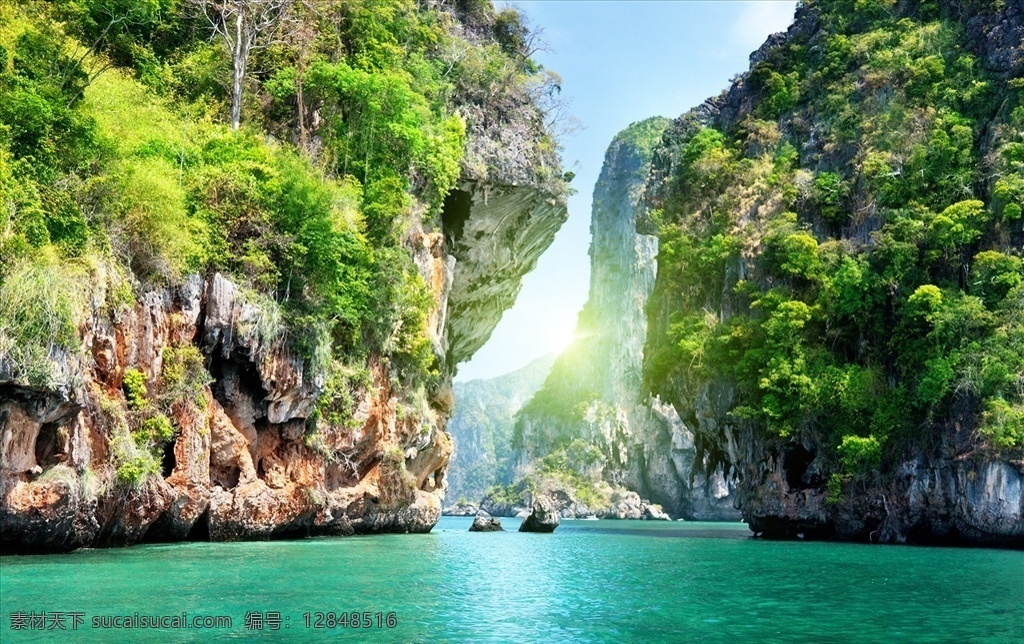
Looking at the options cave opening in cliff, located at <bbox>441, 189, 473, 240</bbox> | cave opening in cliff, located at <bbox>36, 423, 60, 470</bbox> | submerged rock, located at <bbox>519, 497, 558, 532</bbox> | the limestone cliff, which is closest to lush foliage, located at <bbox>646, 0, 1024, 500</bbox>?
the limestone cliff

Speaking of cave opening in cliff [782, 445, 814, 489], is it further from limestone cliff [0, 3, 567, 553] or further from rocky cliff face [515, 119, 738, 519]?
rocky cliff face [515, 119, 738, 519]

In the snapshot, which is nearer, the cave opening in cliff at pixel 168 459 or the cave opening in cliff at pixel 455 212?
the cave opening in cliff at pixel 168 459

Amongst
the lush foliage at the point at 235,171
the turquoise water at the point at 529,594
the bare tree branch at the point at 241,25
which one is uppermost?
the bare tree branch at the point at 241,25

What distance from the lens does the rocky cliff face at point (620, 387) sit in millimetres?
87125

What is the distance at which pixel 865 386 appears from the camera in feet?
91.4

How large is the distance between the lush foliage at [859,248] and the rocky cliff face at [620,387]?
4481 centimetres

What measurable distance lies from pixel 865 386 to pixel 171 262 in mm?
21978

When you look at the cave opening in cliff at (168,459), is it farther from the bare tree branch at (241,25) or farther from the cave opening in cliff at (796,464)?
the cave opening in cliff at (796,464)

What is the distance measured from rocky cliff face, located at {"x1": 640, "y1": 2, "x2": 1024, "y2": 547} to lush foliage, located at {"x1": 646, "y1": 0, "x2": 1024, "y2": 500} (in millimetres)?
134

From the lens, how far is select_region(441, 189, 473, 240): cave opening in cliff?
32594mm

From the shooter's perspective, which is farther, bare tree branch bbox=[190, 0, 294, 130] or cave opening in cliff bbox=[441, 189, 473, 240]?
cave opening in cliff bbox=[441, 189, 473, 240]

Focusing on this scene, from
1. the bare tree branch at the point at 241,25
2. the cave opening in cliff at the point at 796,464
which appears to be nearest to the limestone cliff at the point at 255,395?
the bare tree branch at the point at 241,25

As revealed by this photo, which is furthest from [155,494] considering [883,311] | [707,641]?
[883,311]

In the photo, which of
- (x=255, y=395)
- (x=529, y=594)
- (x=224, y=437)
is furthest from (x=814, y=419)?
(x=224, y=437)
